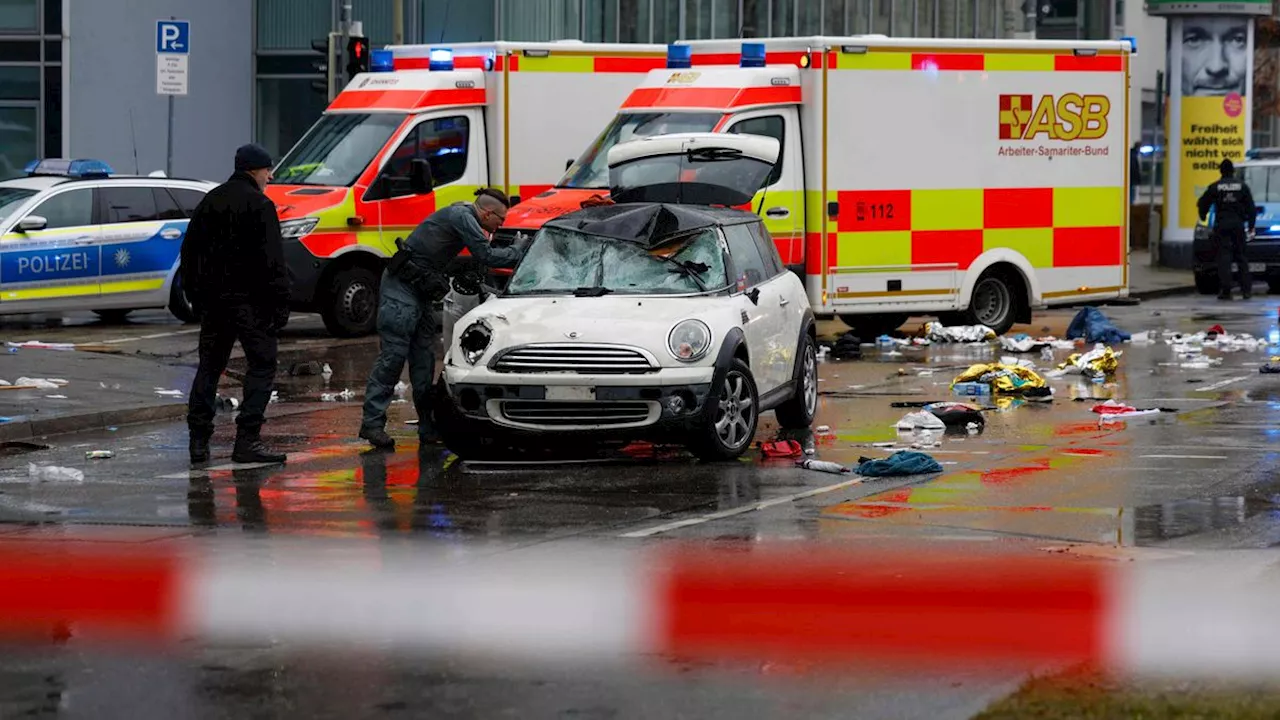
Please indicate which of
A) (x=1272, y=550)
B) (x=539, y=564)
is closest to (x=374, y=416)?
(x=539, y=564)

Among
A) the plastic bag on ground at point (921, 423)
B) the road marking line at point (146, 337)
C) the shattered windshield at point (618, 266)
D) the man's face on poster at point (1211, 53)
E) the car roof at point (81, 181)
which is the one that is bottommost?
the plastic bag on ground at point (921, 423)

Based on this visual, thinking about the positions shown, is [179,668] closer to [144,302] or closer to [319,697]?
[319,697]

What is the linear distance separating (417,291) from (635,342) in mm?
1830

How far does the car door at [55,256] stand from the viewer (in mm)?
21344

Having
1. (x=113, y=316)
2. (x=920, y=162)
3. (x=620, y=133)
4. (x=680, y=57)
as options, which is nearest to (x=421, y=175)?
(x=620, y=133)

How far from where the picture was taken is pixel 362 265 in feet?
70.9

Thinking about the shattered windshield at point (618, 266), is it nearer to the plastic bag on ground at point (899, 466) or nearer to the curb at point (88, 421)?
the plastic bag on ground at point (899, 466)

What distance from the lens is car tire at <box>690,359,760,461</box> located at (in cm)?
1205

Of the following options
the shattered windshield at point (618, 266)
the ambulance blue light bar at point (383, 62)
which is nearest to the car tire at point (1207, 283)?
the ambulance blue light bar at point (383, 62)

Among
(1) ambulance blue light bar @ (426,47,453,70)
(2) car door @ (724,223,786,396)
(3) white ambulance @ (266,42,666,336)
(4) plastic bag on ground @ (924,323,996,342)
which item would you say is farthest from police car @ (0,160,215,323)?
(2) car door @ (724,223,786,396)

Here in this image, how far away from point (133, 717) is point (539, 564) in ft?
9.16

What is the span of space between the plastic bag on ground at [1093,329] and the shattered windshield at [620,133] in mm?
4510

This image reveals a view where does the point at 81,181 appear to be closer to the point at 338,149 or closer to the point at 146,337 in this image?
the point at 146,337

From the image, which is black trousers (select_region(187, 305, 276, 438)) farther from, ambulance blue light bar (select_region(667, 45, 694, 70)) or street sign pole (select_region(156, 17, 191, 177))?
street sign pole (select_region(156, 17, 191, 177))
